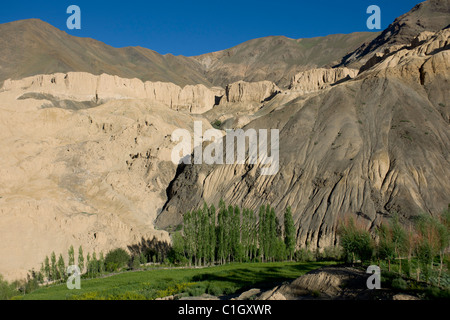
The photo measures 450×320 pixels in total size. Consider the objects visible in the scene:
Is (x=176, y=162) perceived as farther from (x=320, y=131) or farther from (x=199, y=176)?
(x=320, y=131)

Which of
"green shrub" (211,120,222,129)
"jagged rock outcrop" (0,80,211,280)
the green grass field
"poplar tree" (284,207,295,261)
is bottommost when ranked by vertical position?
the green grass field

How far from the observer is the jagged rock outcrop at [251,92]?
522 feet

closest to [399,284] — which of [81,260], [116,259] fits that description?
[81,260]

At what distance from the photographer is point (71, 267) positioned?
49688 millimetres

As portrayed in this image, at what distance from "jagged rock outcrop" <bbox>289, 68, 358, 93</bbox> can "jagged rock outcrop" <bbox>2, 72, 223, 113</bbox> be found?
36479 mm

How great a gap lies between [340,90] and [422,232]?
2500 inches

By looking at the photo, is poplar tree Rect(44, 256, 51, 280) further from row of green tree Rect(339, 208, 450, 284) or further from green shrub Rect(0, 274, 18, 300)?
row of green tree Rect(339, 208, 450, 284)

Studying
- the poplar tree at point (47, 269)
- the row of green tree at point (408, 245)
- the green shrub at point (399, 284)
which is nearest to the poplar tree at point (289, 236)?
the row of green tree at point (408, 245)

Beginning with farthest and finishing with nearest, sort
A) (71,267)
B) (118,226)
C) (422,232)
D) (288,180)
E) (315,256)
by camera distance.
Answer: (288,180) < (118,226) < (315,256) < (71,267) < (422,232)

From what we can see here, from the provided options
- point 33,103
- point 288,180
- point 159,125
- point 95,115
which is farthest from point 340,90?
point 33,103

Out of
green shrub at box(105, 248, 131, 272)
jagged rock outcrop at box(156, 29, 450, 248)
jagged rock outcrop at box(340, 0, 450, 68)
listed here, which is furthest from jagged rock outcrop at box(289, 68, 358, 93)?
green shrub at box(105, 248, 131, 272)

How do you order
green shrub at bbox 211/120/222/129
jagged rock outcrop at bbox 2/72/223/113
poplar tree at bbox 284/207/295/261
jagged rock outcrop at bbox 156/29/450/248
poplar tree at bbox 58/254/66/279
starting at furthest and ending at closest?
green shrub at bbox 211/120/222/129
jagged rock outcrop at bbox 2/72/223/113
jagged rock outcrop at bbox 156/29/450/248
poplar tree at bbox 284/207/295/261
poplar tree at bbox 58/254/66/279

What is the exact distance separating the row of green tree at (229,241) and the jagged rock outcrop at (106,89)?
3160 inches

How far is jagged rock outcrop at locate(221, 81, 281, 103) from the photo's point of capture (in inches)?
6260
